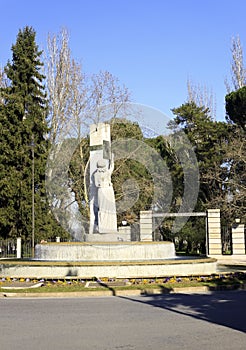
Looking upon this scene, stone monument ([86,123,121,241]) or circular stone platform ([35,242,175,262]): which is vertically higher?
stone monument ([86,123,121,241])

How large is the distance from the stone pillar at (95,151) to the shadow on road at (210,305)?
843cm

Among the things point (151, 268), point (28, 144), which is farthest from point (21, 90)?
point (151, 268)

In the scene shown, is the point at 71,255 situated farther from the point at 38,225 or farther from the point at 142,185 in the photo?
the point at 142,185

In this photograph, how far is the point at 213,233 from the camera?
93.0 ft

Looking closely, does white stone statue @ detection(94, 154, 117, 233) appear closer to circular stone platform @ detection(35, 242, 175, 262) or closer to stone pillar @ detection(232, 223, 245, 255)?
circular stone platform @ detection(35, 242, 175, 262)

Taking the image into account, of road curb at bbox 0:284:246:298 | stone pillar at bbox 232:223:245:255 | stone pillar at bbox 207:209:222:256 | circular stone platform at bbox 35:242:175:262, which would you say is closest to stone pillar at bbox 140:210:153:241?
stone pillar at bbox 207:209:222:256

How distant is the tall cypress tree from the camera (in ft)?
105

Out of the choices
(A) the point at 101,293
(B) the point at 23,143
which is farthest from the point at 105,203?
(B) the point at 23,143

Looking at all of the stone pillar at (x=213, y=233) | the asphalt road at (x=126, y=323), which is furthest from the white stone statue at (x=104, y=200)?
the stone pillar at (x=213, y=233)

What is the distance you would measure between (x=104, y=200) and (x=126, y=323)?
1162 centimetres

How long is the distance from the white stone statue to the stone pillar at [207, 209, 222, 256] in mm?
10288

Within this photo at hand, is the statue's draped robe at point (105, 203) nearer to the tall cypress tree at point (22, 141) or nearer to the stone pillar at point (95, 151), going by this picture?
the stone pillar at point (95, 151)

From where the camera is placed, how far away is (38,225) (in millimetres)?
31875

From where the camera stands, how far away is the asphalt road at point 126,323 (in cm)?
679
